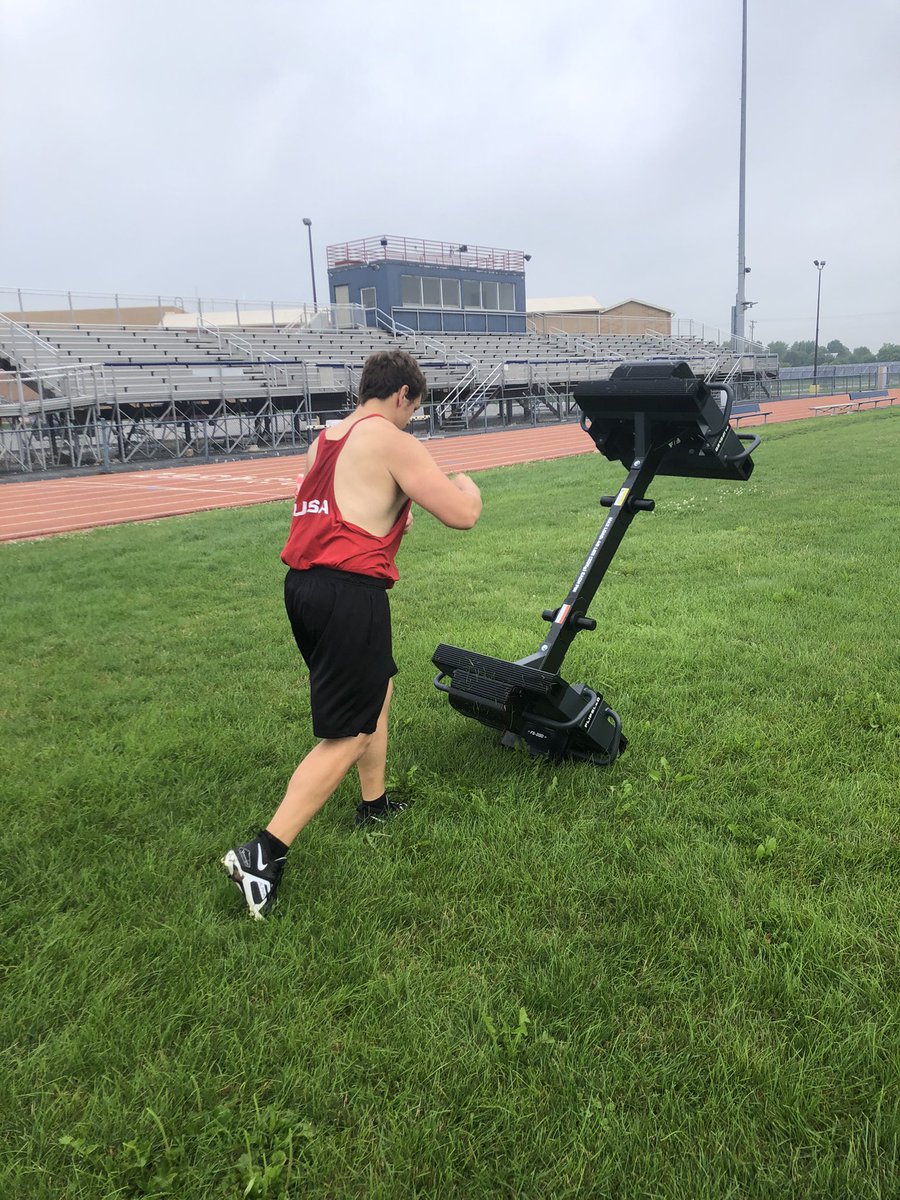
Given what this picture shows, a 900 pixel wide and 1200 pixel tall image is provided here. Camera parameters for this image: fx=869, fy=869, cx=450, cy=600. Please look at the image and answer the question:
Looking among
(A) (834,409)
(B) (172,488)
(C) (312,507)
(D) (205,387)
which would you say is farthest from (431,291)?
(C) (312,507)

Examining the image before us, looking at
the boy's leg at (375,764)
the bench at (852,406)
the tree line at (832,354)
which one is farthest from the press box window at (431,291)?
the tree line at (832,354)

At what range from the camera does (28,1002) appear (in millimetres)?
2357

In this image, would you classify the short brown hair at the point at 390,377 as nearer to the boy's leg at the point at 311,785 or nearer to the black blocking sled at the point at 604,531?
the black blocking sled at the point at 604,531

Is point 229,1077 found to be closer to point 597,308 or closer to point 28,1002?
point 28,1002

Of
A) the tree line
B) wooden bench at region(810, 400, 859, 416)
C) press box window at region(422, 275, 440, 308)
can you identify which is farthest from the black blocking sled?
the tree line

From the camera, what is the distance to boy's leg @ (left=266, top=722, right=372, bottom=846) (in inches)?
112

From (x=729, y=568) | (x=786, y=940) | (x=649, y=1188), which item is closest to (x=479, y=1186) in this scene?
(x=649, y=1188)

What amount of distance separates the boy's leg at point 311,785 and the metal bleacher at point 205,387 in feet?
63.0

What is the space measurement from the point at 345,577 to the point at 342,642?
216 mm

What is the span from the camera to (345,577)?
A: 9.45ft

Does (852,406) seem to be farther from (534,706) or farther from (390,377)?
(390,377)

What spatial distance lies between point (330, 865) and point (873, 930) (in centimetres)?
172

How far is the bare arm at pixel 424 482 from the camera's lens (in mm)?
2846

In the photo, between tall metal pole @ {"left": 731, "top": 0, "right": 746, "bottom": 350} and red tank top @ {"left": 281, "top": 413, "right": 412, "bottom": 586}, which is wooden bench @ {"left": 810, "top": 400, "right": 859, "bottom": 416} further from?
red tank top @ {"left": 281, "top": 413, "right": 412, "bottom": 586}
